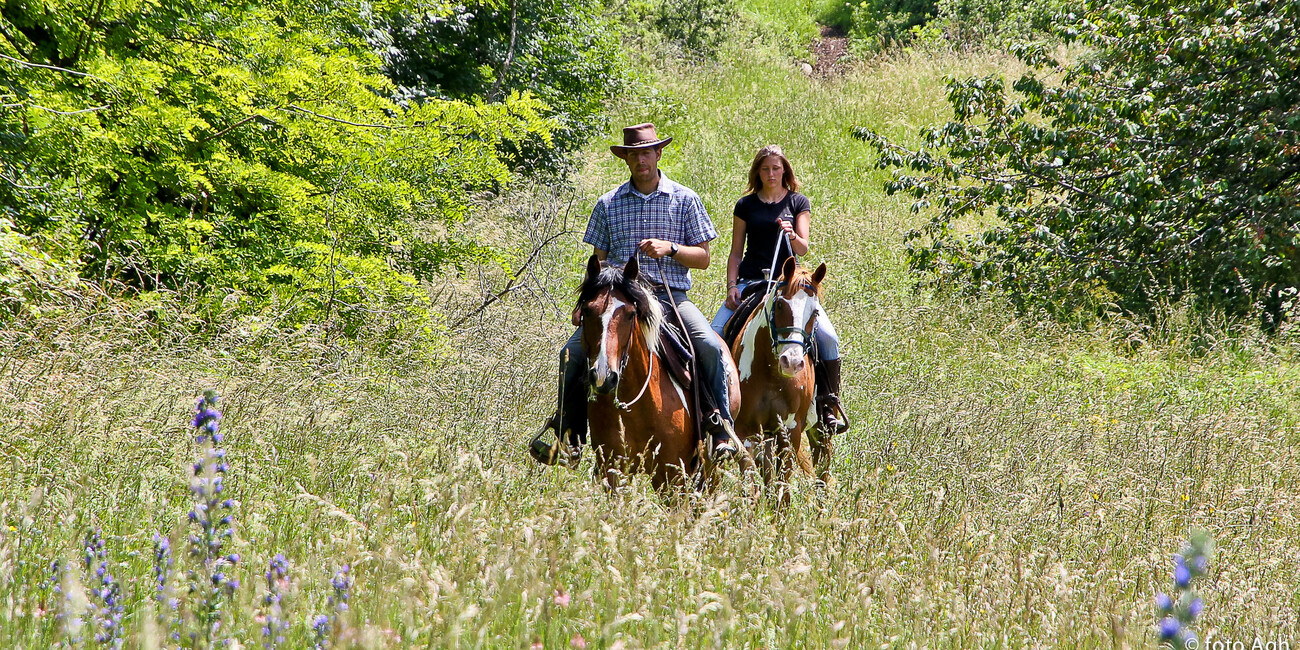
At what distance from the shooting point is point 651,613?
2.96 m

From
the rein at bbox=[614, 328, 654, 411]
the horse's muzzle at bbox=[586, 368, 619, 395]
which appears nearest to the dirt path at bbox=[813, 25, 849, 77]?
the rein at bbox=[614, 328, 654, 411]

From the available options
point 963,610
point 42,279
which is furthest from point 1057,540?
point 42,279

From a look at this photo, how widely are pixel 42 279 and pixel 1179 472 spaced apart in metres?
7.20

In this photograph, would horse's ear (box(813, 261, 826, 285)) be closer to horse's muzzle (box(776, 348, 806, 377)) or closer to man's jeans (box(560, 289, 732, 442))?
horse's muzzle (box(776, 348, 806, 377))

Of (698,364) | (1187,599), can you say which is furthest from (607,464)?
(1187,599)

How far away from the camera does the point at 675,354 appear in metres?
5.32

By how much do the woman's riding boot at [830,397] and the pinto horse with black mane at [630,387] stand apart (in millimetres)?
1308

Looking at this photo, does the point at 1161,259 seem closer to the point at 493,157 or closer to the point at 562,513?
the point at 493,157

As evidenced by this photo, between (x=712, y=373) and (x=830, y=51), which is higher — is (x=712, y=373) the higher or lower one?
the lower one

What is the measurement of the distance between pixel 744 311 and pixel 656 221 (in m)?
1.03

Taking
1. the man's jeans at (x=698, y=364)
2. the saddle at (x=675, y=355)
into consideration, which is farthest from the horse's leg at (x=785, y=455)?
the saddle at (x=675, y=355)

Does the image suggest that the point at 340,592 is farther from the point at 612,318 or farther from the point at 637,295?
the point at 637,295

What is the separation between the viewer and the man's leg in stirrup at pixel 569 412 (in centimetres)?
498

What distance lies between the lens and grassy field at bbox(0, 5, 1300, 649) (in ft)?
9.64
